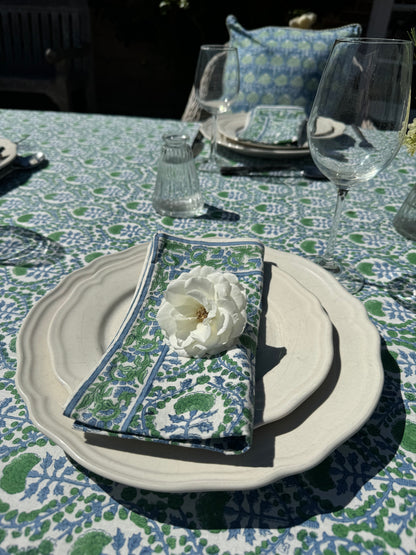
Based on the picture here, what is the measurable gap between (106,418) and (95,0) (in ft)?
18.7

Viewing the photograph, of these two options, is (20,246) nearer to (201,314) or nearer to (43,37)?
(201,314)

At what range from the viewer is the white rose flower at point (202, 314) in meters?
0.44

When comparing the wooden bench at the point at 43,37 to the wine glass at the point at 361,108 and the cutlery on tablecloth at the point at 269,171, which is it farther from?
the wine glass at the point at 361,108

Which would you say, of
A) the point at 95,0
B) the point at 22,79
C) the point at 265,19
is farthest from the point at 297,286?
the point at 95,0

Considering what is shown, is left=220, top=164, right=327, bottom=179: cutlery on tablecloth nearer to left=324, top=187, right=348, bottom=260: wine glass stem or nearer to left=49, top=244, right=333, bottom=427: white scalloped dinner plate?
left=324, top=187, right=348, bottom=260: wine glass stem

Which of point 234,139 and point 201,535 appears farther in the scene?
point 234,139

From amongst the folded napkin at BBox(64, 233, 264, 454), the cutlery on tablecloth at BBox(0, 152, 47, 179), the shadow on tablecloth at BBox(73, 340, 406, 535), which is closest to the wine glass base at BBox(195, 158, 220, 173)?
the cutlery on tablecloth at BBox(0, 152, 47, 179)

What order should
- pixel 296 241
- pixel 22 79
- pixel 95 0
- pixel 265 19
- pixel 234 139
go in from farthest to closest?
pixel 95 0, pixel 265 19, pixel 22 79, pixel 234 139, pixel 296 241

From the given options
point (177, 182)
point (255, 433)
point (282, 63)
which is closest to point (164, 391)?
point (255, 433)

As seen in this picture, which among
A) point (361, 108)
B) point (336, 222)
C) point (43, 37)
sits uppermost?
point (361, 108)

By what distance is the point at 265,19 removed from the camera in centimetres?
439

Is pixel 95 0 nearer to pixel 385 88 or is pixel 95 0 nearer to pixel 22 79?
pixel 22 79

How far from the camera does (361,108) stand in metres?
0.59

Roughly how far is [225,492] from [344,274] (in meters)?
0.45
